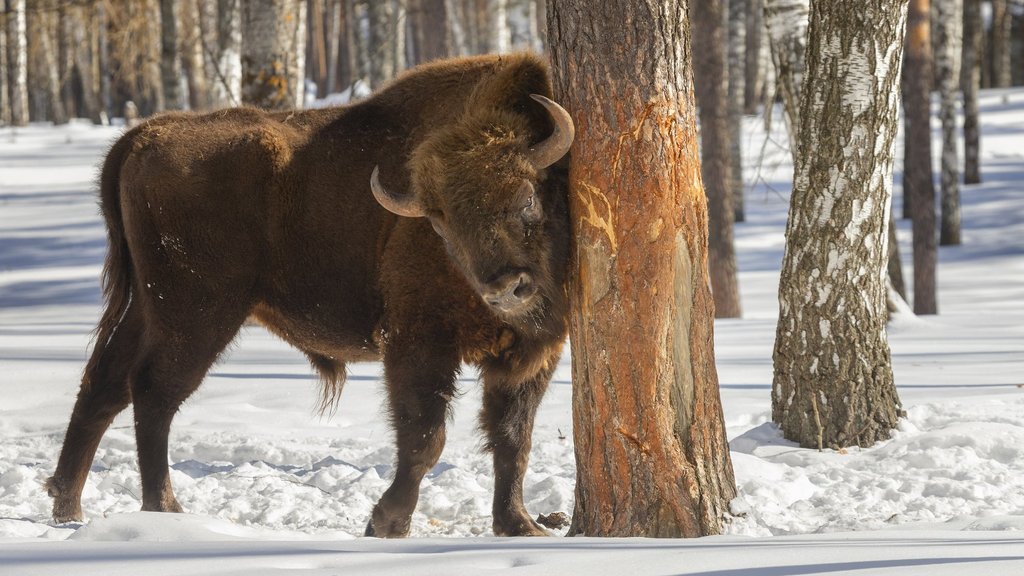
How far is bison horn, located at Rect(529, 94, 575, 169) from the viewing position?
3.73m

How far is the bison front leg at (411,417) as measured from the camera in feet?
13.9

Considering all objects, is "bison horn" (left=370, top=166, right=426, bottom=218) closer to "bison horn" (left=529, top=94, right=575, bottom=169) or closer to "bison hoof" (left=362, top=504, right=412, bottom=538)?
"bison horn" (left=529, top=94, right=575, bottom=169)

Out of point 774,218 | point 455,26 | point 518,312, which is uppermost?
point 455,26

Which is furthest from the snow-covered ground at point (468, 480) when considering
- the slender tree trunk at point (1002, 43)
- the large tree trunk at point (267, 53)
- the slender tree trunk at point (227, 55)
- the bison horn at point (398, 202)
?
the slender tree trunk at point (1002, 43)

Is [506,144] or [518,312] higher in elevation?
[506,144]

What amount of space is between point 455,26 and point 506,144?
61.4ft

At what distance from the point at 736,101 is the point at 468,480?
587 inches

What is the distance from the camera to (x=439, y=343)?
4.25 metres

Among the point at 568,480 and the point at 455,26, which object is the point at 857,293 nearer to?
the point at 568,480

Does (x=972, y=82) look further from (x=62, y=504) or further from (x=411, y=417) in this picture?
(x=62, y=504)

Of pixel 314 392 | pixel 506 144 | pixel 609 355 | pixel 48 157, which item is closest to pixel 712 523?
pixel 609 355

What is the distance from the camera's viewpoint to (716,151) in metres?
11.3

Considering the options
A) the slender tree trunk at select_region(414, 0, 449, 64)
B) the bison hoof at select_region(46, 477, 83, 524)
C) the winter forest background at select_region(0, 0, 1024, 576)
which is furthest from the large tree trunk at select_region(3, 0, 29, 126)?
the bison hoof at select_region(46, 477, 83, 524)

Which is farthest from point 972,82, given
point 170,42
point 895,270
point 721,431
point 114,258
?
point 114,258
